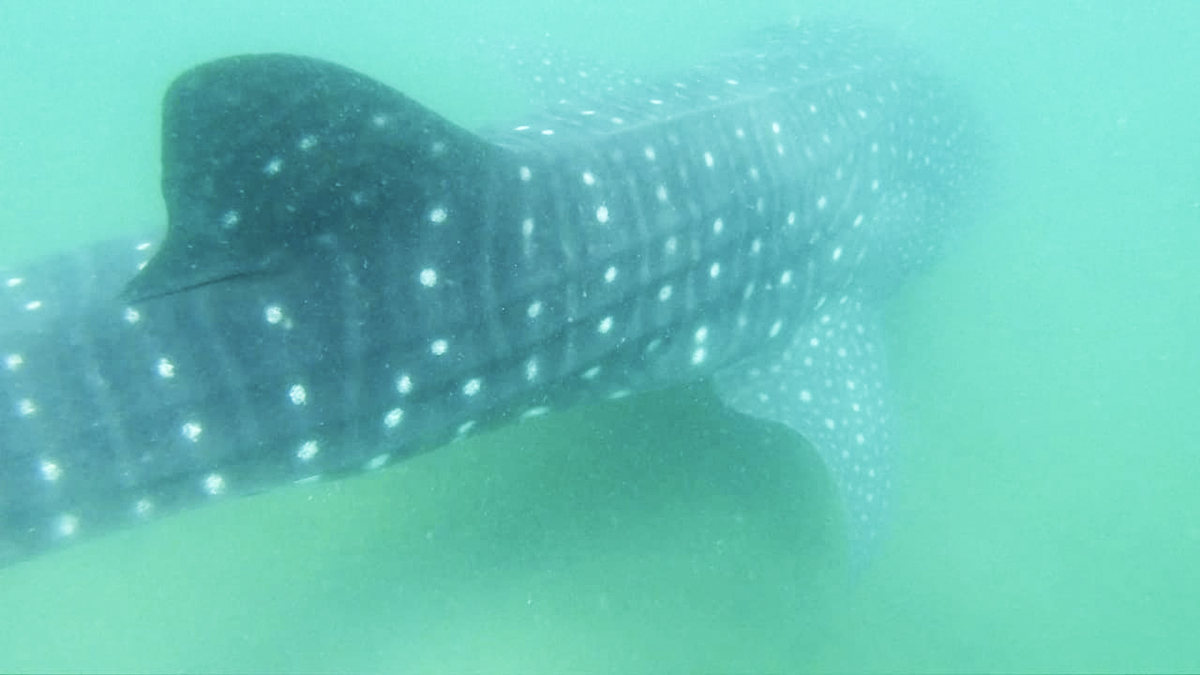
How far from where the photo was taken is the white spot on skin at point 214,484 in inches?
114

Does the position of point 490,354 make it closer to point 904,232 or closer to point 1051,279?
point 904,232

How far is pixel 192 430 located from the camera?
2795 millimetres

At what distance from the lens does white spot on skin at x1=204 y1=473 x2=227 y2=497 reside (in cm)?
289

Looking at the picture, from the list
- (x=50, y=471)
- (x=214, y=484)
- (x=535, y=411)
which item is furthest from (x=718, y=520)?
(x=50, y=471)

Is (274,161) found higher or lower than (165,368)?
higher

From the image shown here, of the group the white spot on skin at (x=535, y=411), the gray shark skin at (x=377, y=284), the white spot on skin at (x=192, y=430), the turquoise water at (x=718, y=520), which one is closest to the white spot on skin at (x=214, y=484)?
the gray shark skin at (x=377, y=284)

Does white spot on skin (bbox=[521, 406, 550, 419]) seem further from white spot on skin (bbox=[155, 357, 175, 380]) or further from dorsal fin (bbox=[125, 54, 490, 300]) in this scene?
white spot on skin (bbox=[155, 357, 175, 380])

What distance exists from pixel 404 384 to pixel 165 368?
75 centimetres

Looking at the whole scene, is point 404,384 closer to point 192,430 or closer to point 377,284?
point 377,284

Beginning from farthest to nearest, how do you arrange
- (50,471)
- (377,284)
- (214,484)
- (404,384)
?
(404,384)
(377,284)
(214,484)
(50,471)

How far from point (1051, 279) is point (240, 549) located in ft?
20.1

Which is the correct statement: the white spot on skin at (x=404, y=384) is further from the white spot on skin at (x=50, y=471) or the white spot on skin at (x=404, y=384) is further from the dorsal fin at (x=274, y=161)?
the white spot on skin at (x=50, y=471)

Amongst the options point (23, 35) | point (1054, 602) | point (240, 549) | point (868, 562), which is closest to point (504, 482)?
point (240, 549)

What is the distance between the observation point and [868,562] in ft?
15.9
